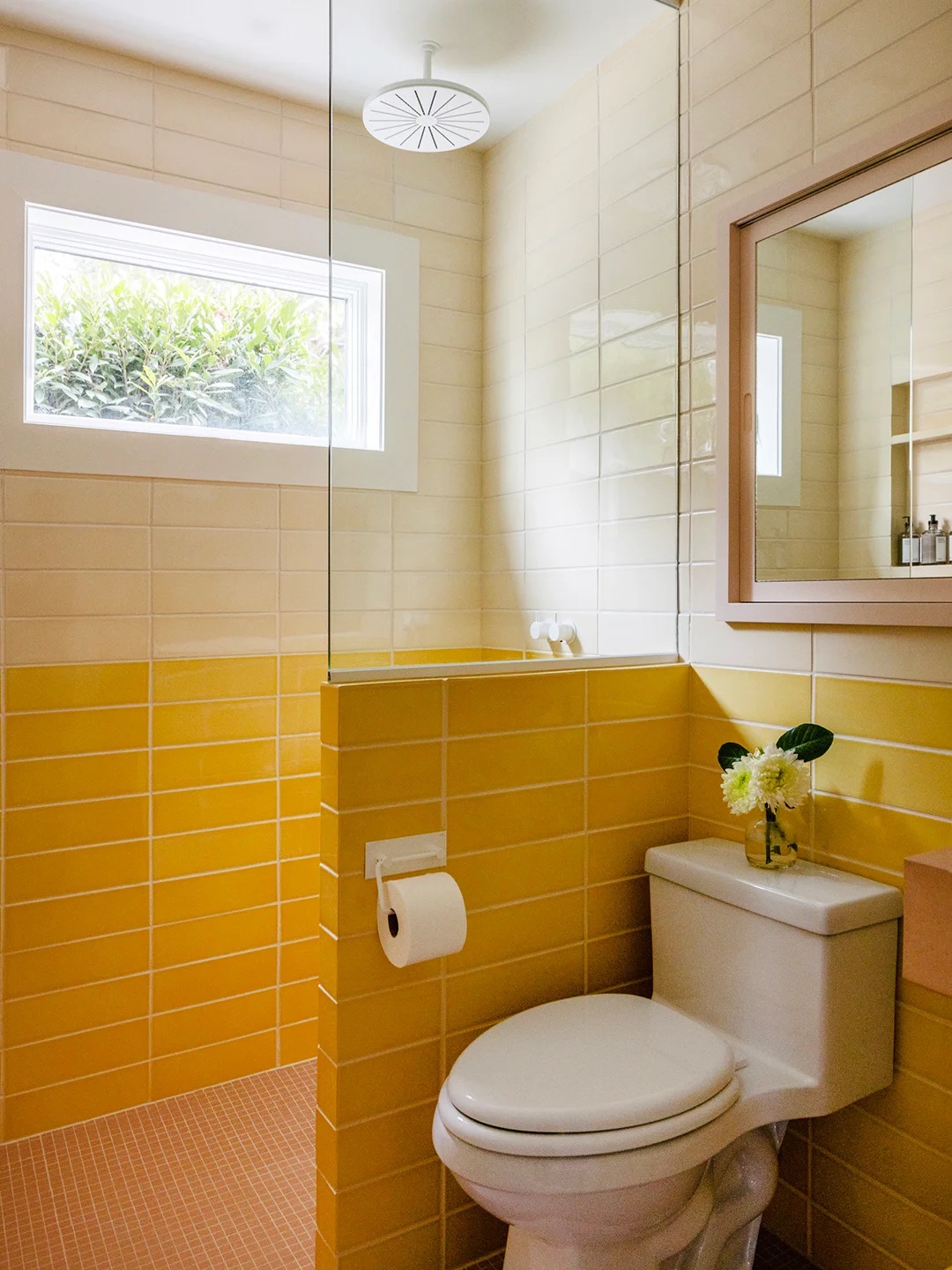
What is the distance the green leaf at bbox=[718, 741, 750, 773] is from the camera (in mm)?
1630

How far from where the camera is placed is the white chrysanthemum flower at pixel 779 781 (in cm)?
150

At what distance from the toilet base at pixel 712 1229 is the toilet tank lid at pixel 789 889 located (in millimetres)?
376

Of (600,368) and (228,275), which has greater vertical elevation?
(228,275)

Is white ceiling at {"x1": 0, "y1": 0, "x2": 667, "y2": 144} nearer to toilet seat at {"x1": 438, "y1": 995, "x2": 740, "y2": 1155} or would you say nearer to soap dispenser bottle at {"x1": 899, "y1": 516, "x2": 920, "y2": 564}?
soap dispenser bottle at {"x1": 899, "y1": 516, "x2": 920, "y2": 564}

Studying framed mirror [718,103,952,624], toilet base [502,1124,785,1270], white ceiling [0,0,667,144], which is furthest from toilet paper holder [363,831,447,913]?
white ceiling [0,0,667,144]

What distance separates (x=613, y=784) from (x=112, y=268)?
1785mm

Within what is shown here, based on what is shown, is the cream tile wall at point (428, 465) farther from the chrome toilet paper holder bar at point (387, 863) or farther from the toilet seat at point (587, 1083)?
the toilet seat at point (587, 1083)

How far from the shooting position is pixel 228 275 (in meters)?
2.36

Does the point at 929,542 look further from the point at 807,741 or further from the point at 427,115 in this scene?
the point at 427,115

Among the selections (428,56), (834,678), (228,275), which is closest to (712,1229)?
(834,678)

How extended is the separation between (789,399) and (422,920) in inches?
45.2

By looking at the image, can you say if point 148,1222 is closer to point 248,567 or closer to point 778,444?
point 248,567

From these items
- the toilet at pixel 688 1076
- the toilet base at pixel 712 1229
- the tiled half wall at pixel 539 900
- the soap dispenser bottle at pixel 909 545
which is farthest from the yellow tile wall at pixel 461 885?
the soap dispenser bottle at pixel 909 545

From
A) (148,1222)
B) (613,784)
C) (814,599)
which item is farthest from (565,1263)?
(814,599)
